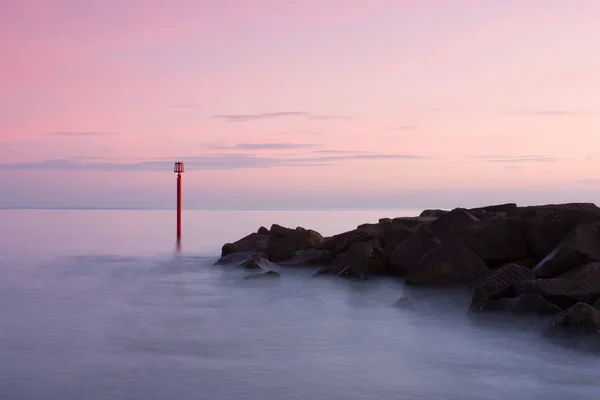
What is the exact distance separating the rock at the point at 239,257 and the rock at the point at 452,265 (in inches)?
292

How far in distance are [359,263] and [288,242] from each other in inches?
177

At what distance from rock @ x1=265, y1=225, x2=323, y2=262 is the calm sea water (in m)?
3.79

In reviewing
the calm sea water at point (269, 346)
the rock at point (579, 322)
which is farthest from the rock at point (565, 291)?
the rock at point (579, 322)

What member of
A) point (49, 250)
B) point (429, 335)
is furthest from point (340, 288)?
point (49, 250)

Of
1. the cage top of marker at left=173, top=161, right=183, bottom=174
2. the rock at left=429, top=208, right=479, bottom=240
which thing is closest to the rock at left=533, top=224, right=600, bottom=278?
the rock at left=429, top=208, right=479, bottom=240

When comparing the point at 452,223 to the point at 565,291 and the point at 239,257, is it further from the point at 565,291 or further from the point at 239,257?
the point at 239,257

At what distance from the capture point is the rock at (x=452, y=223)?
18.5 meters

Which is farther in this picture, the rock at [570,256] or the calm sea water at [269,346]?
the rock at [570,256]

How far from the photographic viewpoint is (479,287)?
13.7m

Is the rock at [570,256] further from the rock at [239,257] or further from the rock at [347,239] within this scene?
the rock at [239,257]

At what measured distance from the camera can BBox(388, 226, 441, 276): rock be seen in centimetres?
1798

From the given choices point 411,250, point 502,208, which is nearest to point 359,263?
point 411,250

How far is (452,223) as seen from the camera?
18.8 meters

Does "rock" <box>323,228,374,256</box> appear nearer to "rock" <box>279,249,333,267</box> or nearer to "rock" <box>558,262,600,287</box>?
"rock" <box>279,249,333,267</box>
